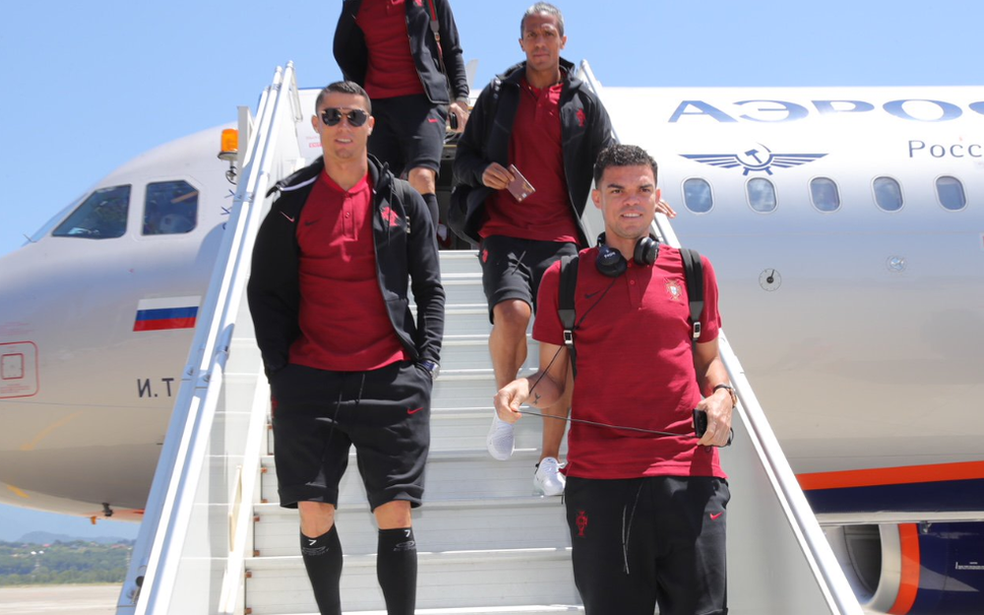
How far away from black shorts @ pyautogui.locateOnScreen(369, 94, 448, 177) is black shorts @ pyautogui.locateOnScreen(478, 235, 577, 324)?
2.54ft

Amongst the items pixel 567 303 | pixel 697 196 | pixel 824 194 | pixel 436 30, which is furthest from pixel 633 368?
pixel 824 194

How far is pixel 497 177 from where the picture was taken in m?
3.96

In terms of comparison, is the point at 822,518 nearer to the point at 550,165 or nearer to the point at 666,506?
the point at 550,165

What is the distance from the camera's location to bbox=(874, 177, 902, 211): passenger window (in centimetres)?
700

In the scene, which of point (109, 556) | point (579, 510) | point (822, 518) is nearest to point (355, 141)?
point (579, 510)

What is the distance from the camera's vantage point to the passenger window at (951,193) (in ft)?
23.2

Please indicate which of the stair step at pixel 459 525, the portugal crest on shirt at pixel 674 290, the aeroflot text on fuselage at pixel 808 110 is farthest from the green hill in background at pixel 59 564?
the portugal crest on shirt at pixel 674 290

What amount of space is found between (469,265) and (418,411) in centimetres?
298

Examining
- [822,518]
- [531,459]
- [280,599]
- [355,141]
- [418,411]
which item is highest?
[355,141]

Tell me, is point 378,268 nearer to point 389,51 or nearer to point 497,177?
point 497,177

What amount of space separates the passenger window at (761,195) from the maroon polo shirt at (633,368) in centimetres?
434

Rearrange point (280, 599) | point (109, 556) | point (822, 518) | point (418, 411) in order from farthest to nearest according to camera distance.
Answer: point (109, 556) < point (822, 518) < point (280, 599) < point (418, 411)

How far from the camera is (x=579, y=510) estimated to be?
2633 mm

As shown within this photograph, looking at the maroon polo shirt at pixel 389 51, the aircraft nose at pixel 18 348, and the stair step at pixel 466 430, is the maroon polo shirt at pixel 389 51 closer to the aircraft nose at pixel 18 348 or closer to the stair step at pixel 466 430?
the stair step at pixel 466 430
